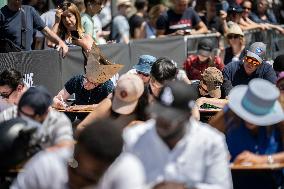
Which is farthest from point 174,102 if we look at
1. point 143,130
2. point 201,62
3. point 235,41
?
point 235,41

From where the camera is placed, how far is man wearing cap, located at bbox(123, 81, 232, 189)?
5.49 m

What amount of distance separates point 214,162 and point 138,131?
0.56 metres

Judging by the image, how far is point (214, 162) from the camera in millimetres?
5543

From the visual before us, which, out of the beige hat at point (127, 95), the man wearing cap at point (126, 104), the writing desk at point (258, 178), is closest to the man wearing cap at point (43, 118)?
the man wearing cap at point (126, 104)

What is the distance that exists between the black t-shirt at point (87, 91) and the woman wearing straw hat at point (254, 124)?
3.54m

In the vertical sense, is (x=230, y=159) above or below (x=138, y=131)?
below

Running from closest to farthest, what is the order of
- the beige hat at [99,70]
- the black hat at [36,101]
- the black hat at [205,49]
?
the black hat at [36,101] → the beige hat at [99,70] → the black hat at [205,49]

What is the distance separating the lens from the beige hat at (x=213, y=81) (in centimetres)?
948

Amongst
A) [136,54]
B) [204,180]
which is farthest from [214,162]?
[136,54]

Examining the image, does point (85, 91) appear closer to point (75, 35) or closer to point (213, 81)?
point (213, 81)

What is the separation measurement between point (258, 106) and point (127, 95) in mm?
1138

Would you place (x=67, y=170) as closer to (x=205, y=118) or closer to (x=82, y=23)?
(x=205, y=118)

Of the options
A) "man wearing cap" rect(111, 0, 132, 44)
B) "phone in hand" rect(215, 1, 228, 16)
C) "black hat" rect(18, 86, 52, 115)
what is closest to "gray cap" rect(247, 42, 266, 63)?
"black hat" rect(18, 86, 52, 115)

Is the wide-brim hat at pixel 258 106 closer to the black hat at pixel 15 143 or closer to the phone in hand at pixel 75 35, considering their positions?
the black hat at pixel 15 143
